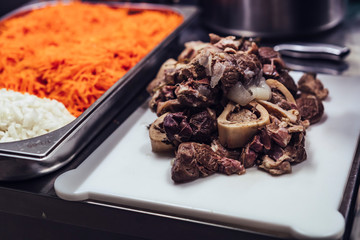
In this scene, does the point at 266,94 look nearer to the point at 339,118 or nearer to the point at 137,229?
the point at 339,118

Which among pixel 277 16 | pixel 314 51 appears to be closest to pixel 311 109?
pixel 314 51

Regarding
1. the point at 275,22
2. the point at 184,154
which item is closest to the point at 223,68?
the point at 184,154

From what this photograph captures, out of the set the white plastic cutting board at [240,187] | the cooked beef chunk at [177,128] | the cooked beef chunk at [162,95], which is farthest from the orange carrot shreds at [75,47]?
the cooked beef chunk at [177,128]

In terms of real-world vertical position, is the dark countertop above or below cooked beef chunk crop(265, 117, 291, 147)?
below

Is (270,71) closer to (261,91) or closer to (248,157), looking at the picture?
(261,91)

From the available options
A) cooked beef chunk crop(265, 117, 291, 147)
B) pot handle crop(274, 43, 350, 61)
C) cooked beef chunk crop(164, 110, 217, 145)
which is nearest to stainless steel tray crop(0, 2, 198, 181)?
cooked beef chunk crop(164, 110, 217, 145)

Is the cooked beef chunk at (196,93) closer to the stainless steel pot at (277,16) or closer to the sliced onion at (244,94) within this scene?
the sliced onion at (244,94)

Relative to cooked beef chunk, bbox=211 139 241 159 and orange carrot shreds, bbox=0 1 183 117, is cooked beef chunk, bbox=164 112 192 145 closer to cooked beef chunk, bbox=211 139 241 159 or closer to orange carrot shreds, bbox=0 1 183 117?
cooked beef chunk, bbox=211 139 241 159
